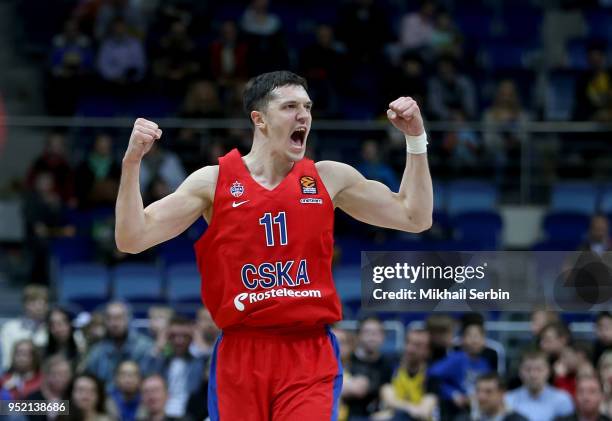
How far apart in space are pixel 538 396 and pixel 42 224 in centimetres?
665

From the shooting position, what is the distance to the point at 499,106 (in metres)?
15.8

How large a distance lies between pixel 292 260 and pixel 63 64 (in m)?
11.4

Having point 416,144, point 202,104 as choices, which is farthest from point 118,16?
point 416,144

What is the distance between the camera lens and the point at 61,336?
11.9 metres

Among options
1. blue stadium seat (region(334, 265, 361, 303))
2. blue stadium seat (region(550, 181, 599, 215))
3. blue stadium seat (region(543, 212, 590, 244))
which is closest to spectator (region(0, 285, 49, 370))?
blue stadium seat (region(334, 265, 361, 303))

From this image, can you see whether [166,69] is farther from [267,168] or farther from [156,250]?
[267,168]

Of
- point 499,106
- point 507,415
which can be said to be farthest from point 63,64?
point 507,415

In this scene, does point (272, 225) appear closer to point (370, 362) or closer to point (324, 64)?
point (370, 362)

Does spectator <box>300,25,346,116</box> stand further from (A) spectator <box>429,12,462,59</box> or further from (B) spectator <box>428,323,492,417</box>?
(B) spectator <box>428,323,492,417</box>

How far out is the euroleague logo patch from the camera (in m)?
6.11

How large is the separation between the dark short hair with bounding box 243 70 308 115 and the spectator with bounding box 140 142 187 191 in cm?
861

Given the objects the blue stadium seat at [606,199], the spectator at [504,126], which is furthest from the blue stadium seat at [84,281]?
the blue stadium seat at [606,199]

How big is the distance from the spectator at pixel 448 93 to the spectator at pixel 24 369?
6.59m

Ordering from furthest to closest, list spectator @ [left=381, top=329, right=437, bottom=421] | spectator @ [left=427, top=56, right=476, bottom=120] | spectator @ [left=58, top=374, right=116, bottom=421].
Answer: spectator @ [left=427, top=56, right=476, bottom=120]
spectator @ [left=381, top=329, right=437, bottom=421]
spectator @ [left=58, top=374, right=116, bottom=421]
